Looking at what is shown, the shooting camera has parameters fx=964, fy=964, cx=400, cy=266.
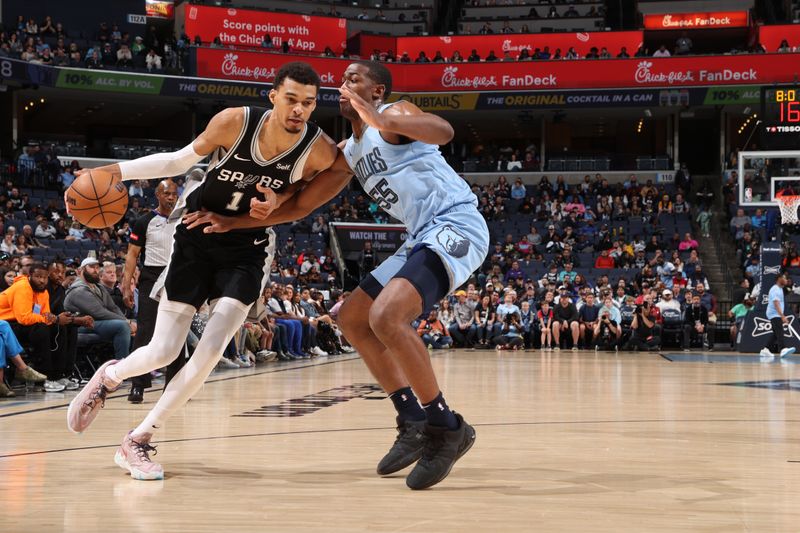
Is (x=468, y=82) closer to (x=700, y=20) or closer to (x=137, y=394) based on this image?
(x=700, y=20)

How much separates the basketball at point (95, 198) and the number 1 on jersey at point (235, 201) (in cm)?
58

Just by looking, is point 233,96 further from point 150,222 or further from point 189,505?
point 189,505

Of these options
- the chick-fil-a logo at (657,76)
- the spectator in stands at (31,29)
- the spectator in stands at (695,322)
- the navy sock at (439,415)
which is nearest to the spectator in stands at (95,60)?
the spectator in stands at (31,29)

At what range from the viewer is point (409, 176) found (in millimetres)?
4730

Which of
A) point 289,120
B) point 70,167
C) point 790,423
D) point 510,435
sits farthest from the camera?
point 70,167

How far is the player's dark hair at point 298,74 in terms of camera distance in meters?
4.66

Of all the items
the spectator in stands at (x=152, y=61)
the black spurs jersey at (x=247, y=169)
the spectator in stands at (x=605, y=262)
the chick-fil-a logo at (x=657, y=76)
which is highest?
the spectator in stands at (x=152, y=61)

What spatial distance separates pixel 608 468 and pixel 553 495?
2.73 ft

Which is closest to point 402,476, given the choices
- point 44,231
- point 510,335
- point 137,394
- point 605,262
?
point 137,394

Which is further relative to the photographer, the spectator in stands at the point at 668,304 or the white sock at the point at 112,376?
the spectator in stands at the point at 668,304

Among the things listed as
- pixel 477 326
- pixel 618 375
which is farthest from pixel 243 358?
pixel 477 326

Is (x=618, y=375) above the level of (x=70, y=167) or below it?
below

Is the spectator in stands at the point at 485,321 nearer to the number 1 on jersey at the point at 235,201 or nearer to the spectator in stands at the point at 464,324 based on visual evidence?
the spectator in stands at the point at 464,324

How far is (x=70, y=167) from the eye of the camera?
89.7 ft
